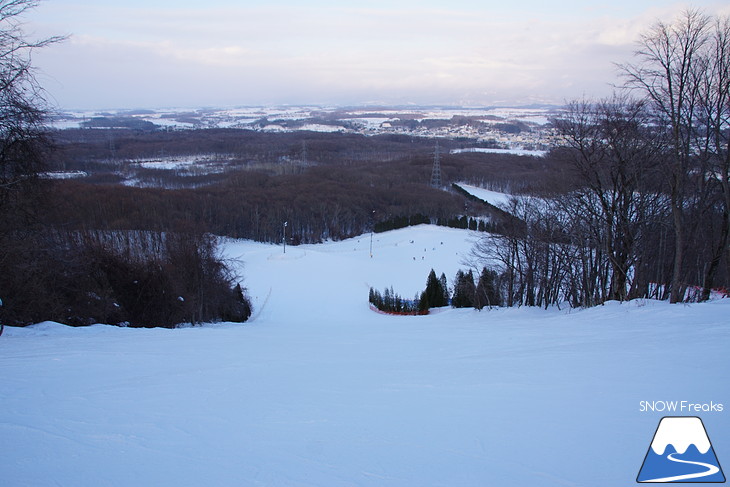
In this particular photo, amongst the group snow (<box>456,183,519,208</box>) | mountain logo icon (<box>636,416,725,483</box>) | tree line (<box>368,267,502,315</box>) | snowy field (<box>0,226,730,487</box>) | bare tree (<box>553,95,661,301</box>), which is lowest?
tree line (<box>368,267,502,315</box>)

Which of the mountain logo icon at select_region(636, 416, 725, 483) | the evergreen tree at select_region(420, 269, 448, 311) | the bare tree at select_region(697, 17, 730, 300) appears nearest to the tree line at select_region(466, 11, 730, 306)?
the bare tree at select_region(697, 17, 730, 300)

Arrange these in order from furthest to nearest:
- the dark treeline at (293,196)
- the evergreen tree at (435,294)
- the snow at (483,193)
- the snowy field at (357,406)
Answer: the snow at (483,193) → the dark treeline at (293,196) → the evergreen tree at (435,294) → the snowy field at (357,406)

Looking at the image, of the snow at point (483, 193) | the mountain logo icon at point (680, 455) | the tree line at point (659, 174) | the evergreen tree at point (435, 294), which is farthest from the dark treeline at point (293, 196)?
the mountain logo icon at point (680, 455)

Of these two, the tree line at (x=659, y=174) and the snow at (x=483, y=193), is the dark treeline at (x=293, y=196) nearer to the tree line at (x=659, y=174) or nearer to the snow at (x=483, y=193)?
the snow at (x=483, y=193)

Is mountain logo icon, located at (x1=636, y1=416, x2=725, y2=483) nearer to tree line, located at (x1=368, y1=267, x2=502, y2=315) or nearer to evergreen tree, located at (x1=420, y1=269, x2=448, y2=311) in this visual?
tree line, located at (x1=368, y1=267, x2=502, y2=315)

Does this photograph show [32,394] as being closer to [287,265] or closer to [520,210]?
[520,210]

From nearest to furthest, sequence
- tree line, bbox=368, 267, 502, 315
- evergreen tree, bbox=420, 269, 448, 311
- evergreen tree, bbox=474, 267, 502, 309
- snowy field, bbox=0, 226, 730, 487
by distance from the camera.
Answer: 1. snowy field, bbox=0, 226, 730, 487
2. evergreen tree, bbox=474, 267, 502, 309
3. tree line, bbox=368, 267, 502, 315
4. evergreen tree, bbox=420, 269, 448, 311
